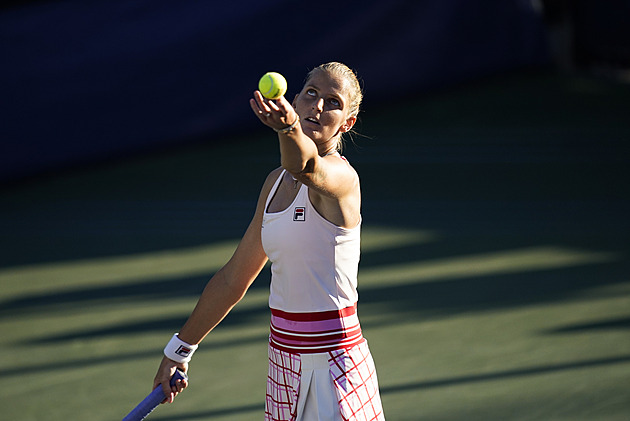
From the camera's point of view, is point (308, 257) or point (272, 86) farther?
point (308, 257)

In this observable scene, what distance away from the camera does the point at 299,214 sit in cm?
239

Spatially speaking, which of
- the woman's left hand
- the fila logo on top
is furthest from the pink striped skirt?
the woman's left hand

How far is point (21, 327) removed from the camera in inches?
213

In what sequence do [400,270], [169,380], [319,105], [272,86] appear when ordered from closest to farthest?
[272,86]
[319,105]
[169,380]
[400,270]

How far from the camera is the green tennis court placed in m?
4.50

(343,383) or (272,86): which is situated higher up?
(272,86)

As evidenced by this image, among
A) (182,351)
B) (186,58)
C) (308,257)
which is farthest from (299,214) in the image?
(186,58)

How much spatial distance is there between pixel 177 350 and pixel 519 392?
7.14 feet

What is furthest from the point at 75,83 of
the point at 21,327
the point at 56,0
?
the point at 21,327

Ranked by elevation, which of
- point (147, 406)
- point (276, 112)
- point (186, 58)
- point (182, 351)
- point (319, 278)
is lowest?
point (147, 406)

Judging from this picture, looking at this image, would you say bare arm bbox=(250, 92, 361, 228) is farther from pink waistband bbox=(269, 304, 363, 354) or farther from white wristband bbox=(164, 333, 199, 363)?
white wristband bbox=(164, 333, 199, 363)

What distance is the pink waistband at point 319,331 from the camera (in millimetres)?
2451

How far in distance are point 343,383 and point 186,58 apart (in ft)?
23.6

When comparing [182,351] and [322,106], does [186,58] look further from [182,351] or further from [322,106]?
[322,106]
